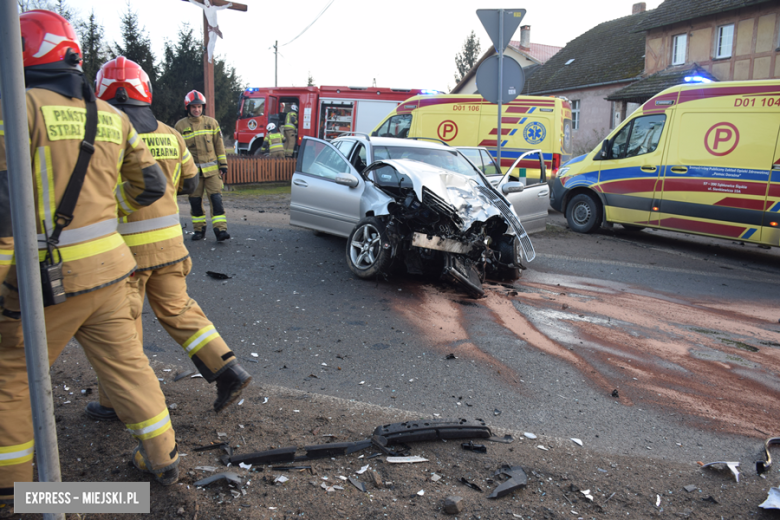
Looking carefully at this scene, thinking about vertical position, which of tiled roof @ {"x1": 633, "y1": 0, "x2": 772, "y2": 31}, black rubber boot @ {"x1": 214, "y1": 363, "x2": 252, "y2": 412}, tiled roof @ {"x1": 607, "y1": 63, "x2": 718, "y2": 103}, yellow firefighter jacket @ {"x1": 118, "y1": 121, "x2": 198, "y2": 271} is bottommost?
black rubber boot @ {"x1": 214, "y1": 363, "x2": 252, "y2": 412}

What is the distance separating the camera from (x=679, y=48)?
80.7ft

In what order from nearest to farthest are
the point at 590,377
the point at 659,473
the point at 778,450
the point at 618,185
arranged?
the point at 659,473, the point at 778,450, the point at 590,377, the point at 618,185

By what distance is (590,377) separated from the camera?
13.7 feet

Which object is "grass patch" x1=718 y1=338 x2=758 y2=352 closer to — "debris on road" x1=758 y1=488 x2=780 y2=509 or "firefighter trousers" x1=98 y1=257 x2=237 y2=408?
"debris on road" x1=758 y1=488 x2=780 y2=509

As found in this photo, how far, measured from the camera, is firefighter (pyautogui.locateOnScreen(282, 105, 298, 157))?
1947 centimetres

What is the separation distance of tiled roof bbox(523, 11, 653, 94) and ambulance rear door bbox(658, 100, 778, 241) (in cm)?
1921

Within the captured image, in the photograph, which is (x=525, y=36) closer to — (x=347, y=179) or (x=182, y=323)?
(x=347, y=179)

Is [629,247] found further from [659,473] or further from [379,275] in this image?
[659,473]

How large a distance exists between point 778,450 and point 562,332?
2.00 m

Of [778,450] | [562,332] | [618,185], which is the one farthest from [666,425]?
[618,185]

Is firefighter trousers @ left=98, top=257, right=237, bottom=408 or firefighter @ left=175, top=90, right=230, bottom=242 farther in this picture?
firefighter @ left=175, top=90, right=230, bottom=242

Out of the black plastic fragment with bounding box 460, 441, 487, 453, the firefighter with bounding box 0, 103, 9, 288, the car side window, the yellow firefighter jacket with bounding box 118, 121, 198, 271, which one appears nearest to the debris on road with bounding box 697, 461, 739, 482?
the black plastic fragment with bounding box 460, 441, 487, 453

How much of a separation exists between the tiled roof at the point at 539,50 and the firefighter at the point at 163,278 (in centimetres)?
4288

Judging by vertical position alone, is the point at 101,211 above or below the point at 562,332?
above
